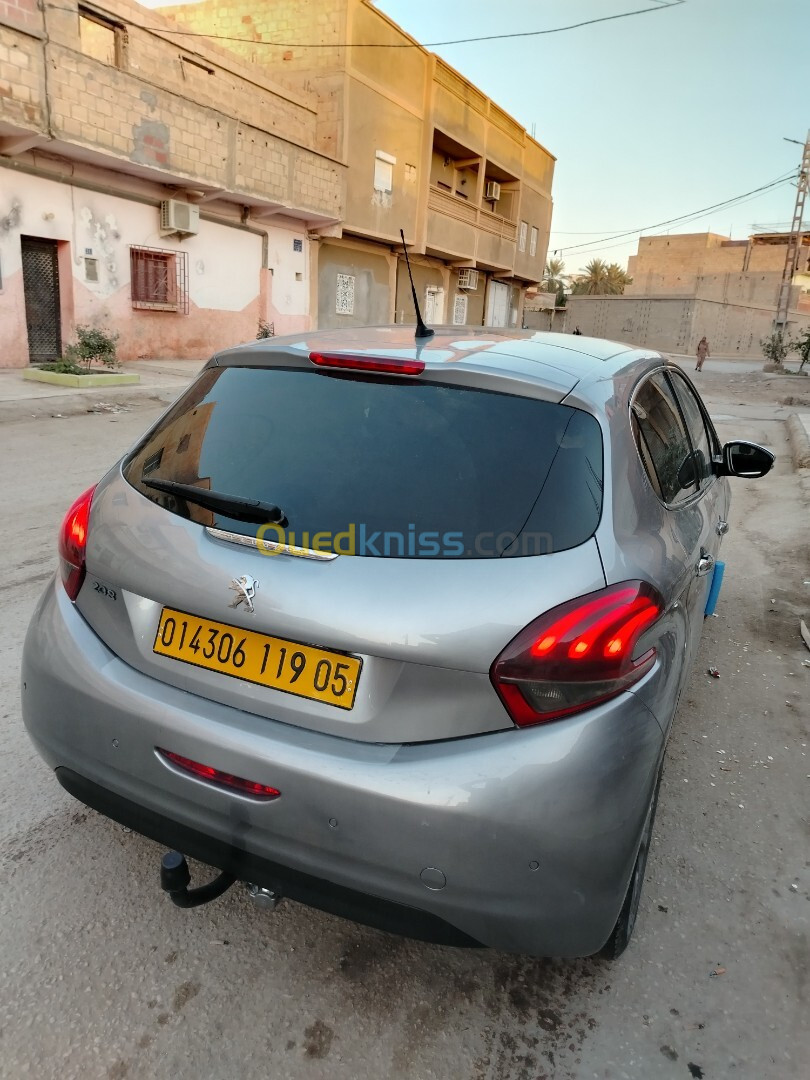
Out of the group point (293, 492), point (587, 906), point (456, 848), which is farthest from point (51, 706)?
point (587, 906)

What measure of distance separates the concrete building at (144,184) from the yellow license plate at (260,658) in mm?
13517

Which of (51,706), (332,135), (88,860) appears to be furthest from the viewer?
(332,135)

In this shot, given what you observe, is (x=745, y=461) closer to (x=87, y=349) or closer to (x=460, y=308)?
(x=87, y=349)

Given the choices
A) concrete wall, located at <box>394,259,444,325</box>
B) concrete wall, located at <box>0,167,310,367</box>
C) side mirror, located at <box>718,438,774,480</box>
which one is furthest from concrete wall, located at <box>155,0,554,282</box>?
side mirror, located at <box>718,438,774,480</box>

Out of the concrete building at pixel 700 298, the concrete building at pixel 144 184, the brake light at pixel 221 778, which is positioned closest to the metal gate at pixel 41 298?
the concrete building at pixel 144 184

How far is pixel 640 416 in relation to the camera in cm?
226

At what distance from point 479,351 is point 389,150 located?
2291 cm

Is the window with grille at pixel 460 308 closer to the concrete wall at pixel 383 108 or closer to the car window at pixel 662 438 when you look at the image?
the concrete wall at pixel 383 108

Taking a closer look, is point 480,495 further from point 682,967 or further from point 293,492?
point 682,967

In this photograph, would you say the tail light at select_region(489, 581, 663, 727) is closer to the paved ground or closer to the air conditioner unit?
the paved ground

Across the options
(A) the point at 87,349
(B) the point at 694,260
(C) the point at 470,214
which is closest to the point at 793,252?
(C) the point at 470,214

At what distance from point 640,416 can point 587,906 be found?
1.35 m

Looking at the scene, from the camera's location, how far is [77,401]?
10.9 metres

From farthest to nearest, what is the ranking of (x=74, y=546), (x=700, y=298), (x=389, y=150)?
1. (x=700, y=298)
2. (x=389, y=150)
3. (x=74, y=546)
